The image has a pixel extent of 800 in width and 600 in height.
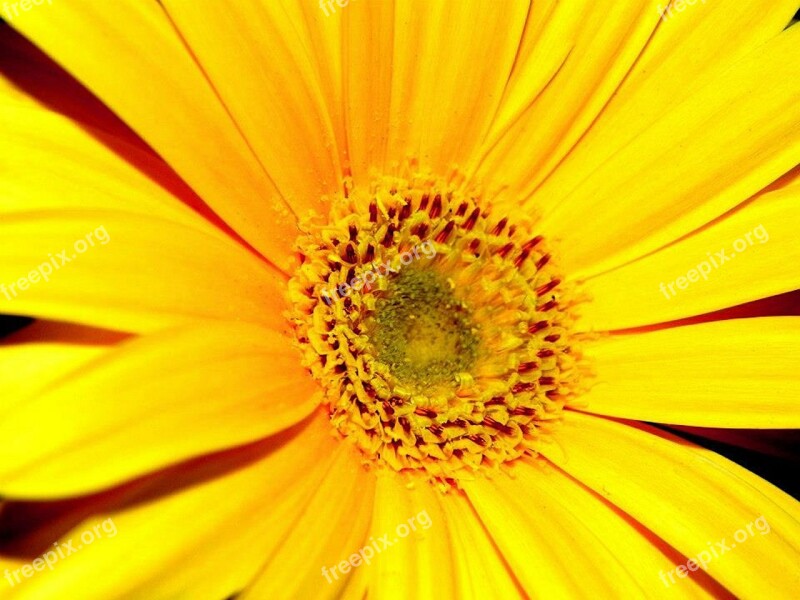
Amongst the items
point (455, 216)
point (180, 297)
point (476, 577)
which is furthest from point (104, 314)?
point (455, 216)

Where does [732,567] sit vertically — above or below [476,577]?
below

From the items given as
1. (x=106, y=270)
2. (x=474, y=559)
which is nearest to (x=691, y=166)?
(x=474, y=559)

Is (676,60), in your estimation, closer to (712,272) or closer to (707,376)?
(712,272)

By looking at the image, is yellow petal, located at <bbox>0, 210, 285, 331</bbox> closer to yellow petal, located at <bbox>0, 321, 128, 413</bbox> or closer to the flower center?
yellow petal, located at <bbox>0, 321, 128, 413</bbox>

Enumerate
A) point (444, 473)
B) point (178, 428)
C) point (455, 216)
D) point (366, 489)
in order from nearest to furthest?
point (178, 428), point (366, 489), point (444, 473), point (455, 216)

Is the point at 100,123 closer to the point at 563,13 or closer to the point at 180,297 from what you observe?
the point at 180,297

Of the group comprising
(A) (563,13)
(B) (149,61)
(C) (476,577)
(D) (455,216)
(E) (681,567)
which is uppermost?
(B) (149,61)

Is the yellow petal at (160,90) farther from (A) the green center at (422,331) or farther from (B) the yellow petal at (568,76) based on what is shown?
(B) the yellow petal at (568,76)

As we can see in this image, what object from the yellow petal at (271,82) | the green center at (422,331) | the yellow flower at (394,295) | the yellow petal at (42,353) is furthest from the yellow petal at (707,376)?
the yellow petal at (42,353)
